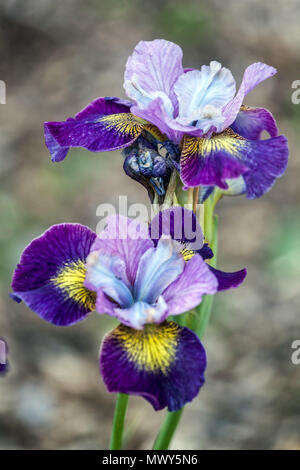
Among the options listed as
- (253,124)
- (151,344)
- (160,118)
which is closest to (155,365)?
(151,344)

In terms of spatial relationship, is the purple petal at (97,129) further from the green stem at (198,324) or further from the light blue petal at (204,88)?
the green stem at (198,324)

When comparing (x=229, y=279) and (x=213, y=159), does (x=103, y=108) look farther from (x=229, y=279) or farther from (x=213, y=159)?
(x=229, y=279)

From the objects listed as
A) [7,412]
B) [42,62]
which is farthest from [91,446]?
[42,62]

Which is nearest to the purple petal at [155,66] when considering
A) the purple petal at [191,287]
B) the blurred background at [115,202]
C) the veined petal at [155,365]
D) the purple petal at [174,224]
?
the purple petal at [174,224]

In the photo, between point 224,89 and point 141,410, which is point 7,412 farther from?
point 224,89

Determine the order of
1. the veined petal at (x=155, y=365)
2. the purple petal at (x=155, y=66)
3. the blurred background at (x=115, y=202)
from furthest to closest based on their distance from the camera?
the blurred background at (x=115, y=202), the purple petal at (x=155, y=66), the veined petal at (x=155, y=365)

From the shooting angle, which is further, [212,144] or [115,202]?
[115,202]
